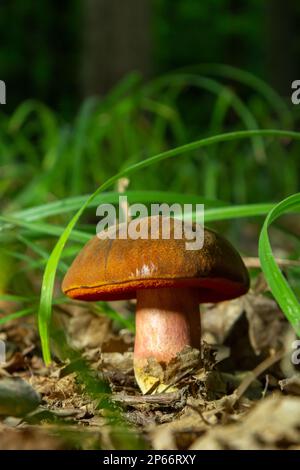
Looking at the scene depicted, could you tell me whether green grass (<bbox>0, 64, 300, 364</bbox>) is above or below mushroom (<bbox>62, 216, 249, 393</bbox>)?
above

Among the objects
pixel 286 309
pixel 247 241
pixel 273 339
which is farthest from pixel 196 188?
pixel 286 309

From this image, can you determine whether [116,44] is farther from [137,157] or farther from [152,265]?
[152,265]

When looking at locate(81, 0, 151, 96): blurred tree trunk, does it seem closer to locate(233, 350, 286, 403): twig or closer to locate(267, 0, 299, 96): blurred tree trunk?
locate(267, 0, 299, 96): blurred tree trunk

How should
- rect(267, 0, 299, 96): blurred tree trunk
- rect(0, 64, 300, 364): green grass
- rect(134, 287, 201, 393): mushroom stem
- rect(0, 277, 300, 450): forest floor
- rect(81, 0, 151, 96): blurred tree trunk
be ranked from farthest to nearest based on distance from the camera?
rect(267, 0, 299, 96): blurred tree trunk < rect(81, 0, 151, 96): blurred tree trunk < rect(0, 64, 300, 364): green grass < rect(134, 287, 201, 393): mushroom stem < rect(0, 277, 300, 450): forest floor

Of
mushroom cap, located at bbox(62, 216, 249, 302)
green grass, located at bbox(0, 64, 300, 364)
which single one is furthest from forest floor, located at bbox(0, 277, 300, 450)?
green grass, located at bbox(0, 64, 300, 364)

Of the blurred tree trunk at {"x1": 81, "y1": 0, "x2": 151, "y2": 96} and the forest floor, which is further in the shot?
the blurred tree trunk at {"x1": 81, "y1": 0, "x2": 151, "y2": 96}

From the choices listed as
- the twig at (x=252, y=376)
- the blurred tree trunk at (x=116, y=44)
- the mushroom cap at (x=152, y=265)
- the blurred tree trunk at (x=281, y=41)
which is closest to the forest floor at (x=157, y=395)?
the twig at (x=252, y=376)

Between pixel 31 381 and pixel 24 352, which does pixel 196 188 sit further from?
pixel 31 381
